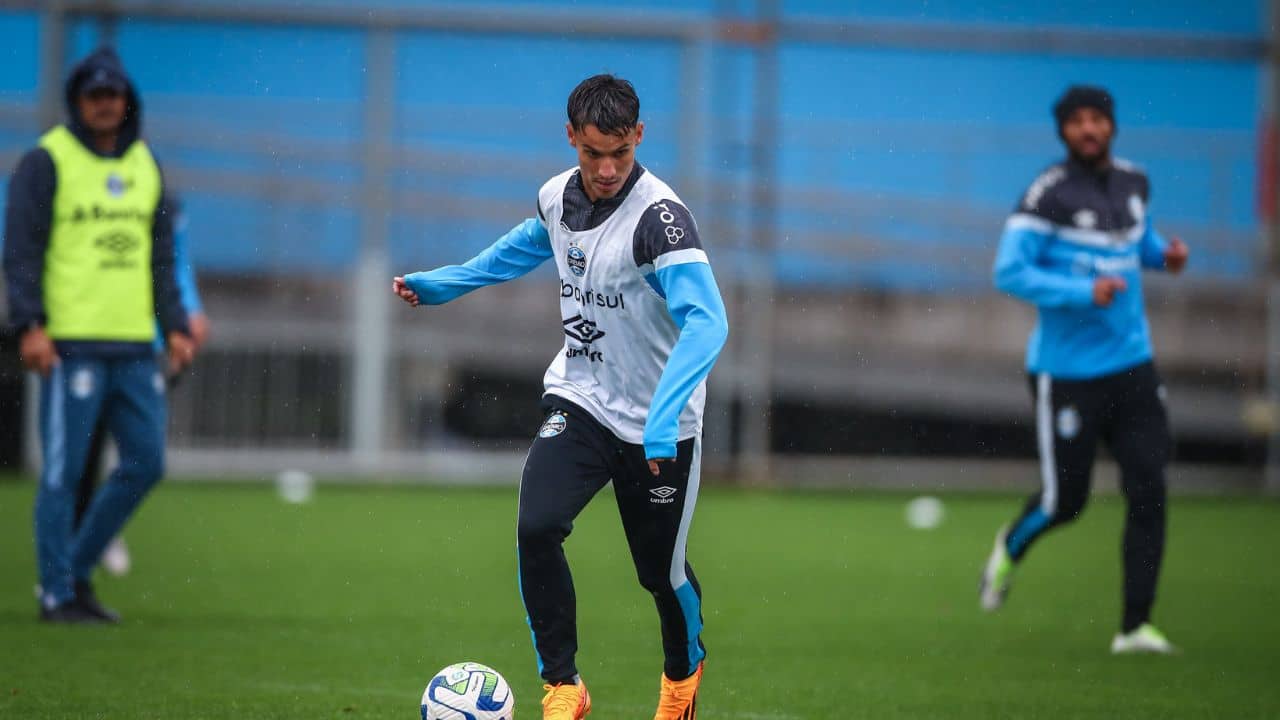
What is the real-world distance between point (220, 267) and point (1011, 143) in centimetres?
858

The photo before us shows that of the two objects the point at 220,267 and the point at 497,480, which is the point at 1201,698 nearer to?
the point at 497,480

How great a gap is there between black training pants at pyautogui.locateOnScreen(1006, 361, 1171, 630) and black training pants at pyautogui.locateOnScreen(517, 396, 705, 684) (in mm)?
2810

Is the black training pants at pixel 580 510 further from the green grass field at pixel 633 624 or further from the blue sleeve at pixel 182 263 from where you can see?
the blue sleeve at pixel 182 263

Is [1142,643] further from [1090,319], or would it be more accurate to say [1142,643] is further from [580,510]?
[580,510]

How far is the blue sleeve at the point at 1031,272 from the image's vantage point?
773 centimetres

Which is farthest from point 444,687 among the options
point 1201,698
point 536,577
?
point 1201,698

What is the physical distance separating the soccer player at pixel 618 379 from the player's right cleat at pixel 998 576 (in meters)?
3.27

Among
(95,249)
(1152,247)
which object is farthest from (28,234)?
(1152,247)

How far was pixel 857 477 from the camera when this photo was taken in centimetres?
1867

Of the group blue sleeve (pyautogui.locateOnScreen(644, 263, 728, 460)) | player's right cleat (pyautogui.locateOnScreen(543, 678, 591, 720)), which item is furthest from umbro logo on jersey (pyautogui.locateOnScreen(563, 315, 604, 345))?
player's right cleat (pyautogui.locateOnScreen(543, 678, 591, 720))

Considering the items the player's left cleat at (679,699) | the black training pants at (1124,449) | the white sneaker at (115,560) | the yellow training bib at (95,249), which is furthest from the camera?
the white sneaker at (115,560)

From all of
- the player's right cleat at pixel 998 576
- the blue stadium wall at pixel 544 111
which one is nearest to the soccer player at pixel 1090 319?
the player's right cleat at pixel 998 576

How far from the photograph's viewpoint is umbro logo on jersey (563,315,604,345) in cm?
540

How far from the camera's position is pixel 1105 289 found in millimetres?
7504
